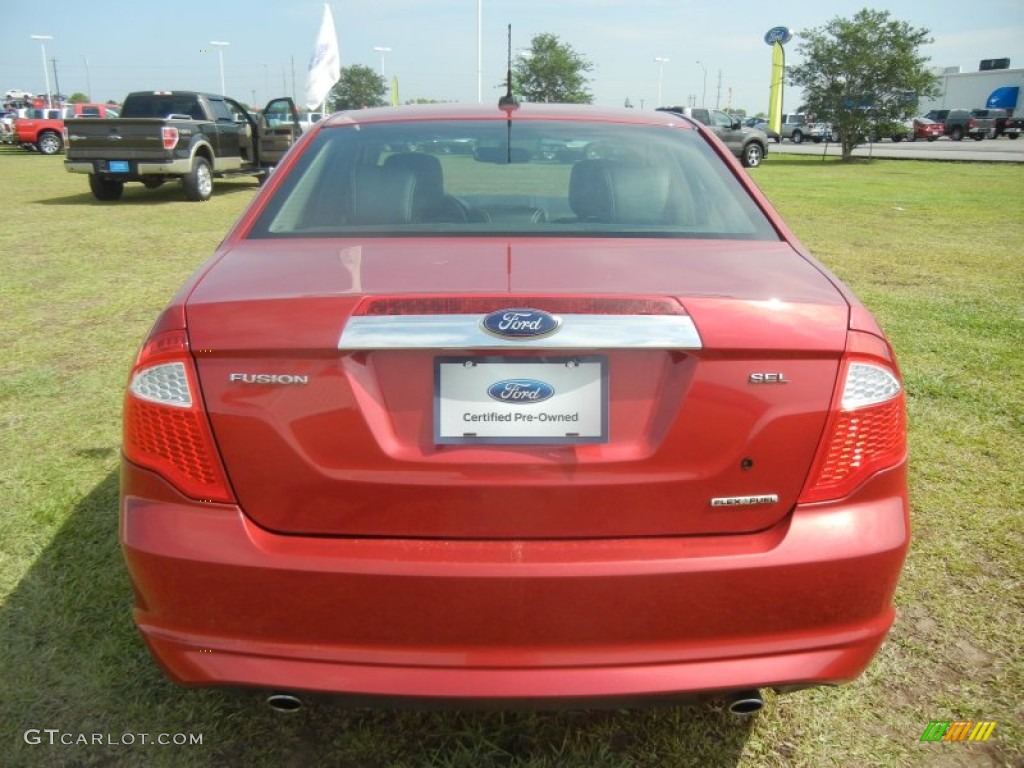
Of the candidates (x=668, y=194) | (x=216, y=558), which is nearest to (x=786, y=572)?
(x=216, y=558)

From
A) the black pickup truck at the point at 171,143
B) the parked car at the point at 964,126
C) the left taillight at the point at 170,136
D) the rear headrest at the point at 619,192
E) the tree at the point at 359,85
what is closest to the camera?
the rear headrest at the point at 619,192

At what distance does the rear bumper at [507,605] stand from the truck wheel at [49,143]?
120ft

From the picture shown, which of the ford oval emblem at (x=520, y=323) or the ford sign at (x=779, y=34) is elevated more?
the ford sign at (x=779, y=34)

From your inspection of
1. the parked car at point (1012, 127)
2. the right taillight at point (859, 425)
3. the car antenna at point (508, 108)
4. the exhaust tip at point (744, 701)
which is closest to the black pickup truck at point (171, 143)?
the car antenna at point (508, 108)

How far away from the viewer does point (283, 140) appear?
13.8 metres

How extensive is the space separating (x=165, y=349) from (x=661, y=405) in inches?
40.9

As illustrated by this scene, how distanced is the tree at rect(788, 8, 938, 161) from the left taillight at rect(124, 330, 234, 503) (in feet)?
111

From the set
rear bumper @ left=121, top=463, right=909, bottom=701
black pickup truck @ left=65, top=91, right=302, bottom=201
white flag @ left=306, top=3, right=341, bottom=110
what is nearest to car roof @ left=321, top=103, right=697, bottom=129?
rear bumper @ left=121, top=463, right=909, bottom=701

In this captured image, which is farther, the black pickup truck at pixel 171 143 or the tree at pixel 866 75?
the tree at pixel 866 75

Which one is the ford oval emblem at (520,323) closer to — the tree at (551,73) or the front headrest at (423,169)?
the front headrest at (423,169)

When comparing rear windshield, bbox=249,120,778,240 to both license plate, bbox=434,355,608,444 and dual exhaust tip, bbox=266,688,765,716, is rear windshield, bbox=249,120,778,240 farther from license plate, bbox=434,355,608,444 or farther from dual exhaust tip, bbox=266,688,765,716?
dual exhaust tip, bbox=266,688,765,716

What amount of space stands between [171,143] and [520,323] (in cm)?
1455

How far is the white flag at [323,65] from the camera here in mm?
22328

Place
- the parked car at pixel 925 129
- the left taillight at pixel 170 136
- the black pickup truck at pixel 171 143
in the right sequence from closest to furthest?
the left taillight at pixel 170 136, the black pickup truck at pixel 171 143, the parked car at pixel 925 129
